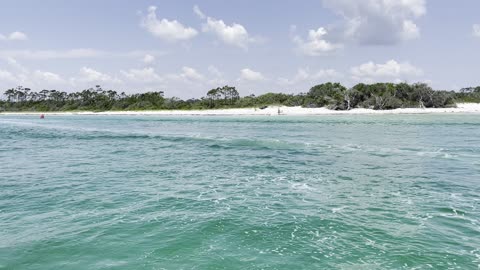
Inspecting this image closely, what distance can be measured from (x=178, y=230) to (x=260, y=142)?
27979 mm

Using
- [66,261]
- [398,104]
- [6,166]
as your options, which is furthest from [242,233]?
[398,104]

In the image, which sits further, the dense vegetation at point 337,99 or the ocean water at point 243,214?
the dense vegetation at point 337,99

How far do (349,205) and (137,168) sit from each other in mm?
14823

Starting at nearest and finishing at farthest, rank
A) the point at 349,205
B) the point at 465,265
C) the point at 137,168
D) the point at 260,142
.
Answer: the point at 465,265 → the point at 349,205 → the point at 137,168 → the point at 260,142

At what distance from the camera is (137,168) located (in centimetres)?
2416

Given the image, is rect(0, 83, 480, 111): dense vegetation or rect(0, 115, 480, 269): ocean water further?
rect(0, 83, 480, 111): dense vegetation

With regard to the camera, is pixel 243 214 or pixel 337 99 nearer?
pixel 243 214

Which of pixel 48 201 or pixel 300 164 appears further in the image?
pixel 300 164

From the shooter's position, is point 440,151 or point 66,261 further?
point 440,151

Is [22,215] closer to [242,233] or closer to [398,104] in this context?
[242,233]

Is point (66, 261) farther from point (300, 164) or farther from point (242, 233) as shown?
point (300, 164)

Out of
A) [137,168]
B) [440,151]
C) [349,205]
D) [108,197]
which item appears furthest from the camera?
[440,151]

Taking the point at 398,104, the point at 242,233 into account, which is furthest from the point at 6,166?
the point at 398,104

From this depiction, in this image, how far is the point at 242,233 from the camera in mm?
11578
